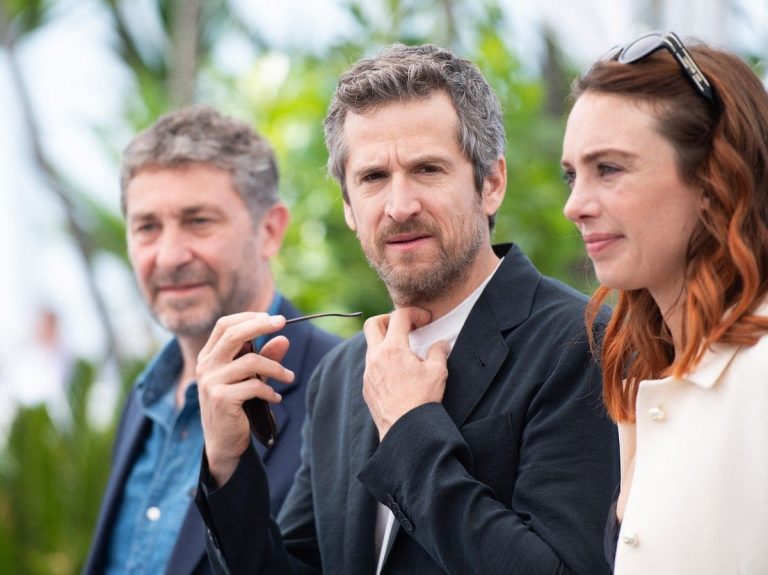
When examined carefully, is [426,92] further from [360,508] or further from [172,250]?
[172,250]

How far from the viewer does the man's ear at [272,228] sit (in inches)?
155

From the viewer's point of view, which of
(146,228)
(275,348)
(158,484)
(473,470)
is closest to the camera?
(473,470)

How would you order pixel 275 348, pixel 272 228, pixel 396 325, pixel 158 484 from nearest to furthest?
1. pixel 396 325
2. pixel 275 348
3. pixel 158 484
4. pixel 272 228

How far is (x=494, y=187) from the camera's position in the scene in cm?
282

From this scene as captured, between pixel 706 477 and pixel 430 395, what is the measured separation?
0.68m

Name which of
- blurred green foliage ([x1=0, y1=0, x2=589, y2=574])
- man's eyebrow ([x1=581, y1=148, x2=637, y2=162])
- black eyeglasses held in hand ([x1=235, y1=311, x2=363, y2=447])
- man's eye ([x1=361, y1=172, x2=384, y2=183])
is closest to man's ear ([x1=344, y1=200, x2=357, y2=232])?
man's eye ([x1=361, y1=172, x2=384, y2=183])

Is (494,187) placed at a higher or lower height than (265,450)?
higher

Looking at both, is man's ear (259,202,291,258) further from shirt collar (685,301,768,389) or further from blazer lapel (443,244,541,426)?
shirt collar (685,301,768,389)

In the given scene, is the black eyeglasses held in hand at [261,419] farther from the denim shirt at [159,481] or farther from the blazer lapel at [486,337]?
the denim shirt at [159,481]

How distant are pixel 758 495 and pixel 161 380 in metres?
2.44

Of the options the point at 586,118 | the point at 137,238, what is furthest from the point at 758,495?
the point at 137,238

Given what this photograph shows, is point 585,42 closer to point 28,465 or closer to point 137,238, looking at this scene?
point 137,238

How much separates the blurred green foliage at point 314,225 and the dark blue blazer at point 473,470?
2074 mm

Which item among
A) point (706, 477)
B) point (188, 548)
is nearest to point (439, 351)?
point (706, 477)
